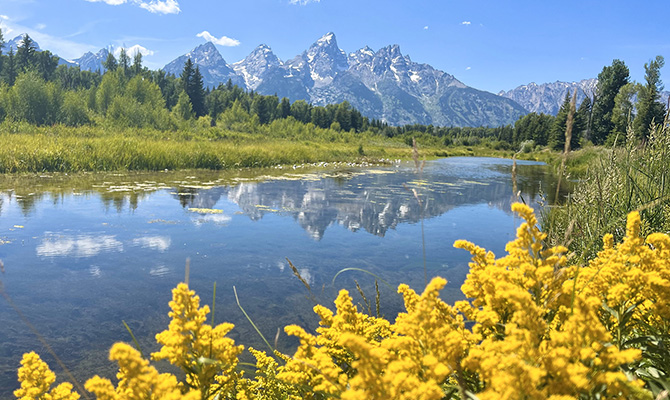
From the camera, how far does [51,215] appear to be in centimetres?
894

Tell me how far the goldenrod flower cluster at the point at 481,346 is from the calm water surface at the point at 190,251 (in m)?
0.75

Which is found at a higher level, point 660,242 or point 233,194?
point 660,242

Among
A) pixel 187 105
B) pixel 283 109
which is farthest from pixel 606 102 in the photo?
pixel 187 105

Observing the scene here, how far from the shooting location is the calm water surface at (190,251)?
173 inches

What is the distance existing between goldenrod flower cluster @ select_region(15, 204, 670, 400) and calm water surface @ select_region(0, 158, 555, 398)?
2.45 feet

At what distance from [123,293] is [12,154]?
1278 cm

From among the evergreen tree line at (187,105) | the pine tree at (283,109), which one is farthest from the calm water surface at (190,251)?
the pine tree at (283,109)

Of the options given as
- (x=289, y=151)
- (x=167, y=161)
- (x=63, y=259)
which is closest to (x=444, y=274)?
(x=63, y=259)

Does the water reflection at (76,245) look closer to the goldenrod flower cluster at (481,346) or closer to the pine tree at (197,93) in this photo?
the goldenrod flower cluster at (481,346)

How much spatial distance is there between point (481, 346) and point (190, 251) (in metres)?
6.35

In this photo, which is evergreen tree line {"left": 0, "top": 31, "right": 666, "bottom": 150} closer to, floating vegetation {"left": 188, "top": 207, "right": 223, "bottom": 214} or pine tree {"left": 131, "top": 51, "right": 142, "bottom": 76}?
pine tree {"left": 131, "top": 51, "right": 142, "bottom": 76}

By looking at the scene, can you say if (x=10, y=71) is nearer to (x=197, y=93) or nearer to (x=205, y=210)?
(x=197, y=93)

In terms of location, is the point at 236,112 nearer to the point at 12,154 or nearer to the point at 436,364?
the point at 12,154

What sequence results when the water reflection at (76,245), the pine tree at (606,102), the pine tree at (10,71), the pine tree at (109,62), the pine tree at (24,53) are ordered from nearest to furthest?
the water reflection at (76,245), the pine tree at (606,102), the pine tree at (10,71), the pine tree at (24,53), the pine tree at (109,62)
